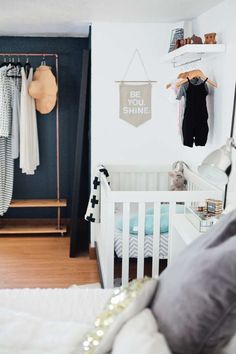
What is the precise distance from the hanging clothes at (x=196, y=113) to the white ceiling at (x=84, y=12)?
607mm

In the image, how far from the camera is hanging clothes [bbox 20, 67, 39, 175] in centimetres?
479

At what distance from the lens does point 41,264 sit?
13.9ft

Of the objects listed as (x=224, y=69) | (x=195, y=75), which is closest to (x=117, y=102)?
(x=195, y=75)

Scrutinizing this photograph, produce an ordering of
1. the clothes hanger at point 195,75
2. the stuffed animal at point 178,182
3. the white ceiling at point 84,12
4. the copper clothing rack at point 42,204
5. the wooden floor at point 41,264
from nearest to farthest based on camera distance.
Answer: the white ceiling at point 84,12 < the clothes hanger at point 195,75 < the wooden floor at point 41,264 < the stuffed animal at point 178,182 < the copper clothing rack at point 42,204

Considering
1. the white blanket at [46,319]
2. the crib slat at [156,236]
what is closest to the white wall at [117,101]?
the crib slat at [156,236]

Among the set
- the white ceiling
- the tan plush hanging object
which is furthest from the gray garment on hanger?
the white ceiling

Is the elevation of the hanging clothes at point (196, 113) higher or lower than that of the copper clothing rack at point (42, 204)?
higher

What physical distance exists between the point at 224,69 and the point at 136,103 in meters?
1.27

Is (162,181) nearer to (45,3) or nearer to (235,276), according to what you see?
(45,3)

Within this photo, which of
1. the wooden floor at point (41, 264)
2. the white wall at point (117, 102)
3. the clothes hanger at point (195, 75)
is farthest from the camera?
→ the white wall at point (117, 102)

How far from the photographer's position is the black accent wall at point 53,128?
510 centimetres

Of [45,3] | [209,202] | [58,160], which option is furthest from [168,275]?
[58,160]

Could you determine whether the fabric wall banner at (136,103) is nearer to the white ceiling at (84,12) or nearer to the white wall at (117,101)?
the white wall at (117,101)

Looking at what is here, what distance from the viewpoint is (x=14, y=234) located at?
5059 millimetres
